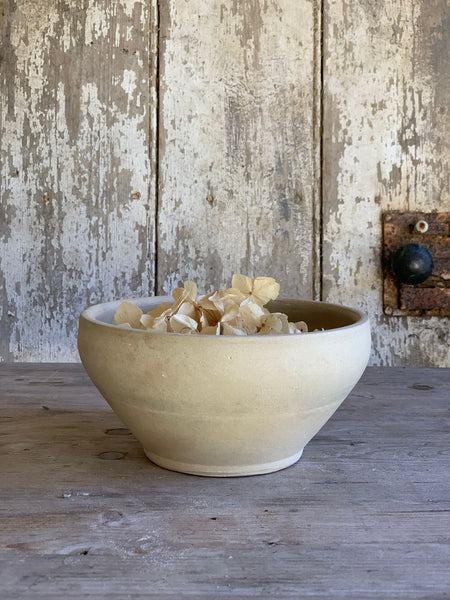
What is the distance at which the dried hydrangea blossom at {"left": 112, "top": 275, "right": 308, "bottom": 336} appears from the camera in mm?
662

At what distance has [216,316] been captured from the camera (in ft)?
2.28

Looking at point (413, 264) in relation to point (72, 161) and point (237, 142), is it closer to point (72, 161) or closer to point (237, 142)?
point (237, 142)

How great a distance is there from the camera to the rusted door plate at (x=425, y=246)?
1.46 meters

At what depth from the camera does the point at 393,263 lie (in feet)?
4.60

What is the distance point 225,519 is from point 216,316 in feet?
0.75

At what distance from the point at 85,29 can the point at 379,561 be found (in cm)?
134

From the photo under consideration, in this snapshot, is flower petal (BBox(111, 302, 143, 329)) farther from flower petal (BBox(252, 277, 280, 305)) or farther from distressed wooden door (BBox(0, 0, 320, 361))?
distressed wooden door (BBox(0, 0, 320, 361))

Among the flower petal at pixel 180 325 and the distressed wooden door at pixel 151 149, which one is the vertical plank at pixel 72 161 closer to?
the distressed wooden door at pixel 151 149

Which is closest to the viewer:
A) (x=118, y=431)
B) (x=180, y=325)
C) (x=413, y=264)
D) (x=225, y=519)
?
(x=225, y=519)

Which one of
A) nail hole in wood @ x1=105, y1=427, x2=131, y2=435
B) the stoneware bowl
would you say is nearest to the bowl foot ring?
the stoneware bowl

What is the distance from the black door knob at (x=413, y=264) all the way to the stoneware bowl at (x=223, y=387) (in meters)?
0.76

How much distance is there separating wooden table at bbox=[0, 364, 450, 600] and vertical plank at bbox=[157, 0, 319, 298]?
698mm

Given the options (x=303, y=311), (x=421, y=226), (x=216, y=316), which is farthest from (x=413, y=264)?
(x=216, y=316)

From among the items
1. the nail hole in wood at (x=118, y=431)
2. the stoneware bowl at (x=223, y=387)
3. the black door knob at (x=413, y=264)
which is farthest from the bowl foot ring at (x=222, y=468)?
the black door knob at (x=413, y=264)
